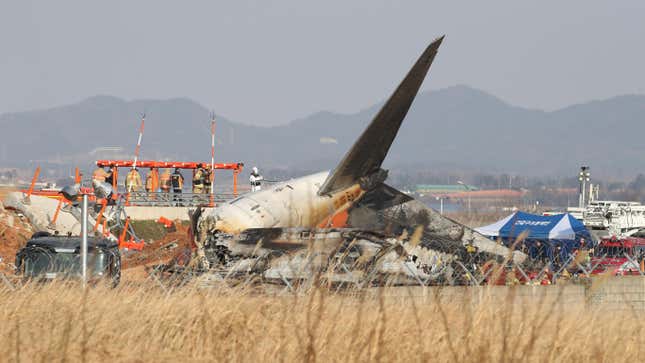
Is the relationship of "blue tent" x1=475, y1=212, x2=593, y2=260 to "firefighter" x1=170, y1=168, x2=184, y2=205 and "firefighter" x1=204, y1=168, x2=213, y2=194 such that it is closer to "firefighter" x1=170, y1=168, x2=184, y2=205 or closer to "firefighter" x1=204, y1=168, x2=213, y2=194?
"firefighter" x1=204, y1=168, x2=213, y2=194

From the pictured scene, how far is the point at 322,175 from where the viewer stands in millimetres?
30281

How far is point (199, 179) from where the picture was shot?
53344 millimetres

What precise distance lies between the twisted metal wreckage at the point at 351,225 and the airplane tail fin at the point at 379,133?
0.09ft

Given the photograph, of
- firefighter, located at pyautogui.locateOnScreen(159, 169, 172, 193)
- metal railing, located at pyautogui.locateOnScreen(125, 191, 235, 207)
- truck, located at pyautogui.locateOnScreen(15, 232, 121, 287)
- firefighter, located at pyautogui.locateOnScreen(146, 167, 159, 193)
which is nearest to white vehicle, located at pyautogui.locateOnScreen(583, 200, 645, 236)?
metal railing, located at pyautogui.locateOnScreen(125, 191, 235, 207)

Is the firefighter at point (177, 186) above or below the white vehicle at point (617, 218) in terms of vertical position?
above

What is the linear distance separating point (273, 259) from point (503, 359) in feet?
40.2

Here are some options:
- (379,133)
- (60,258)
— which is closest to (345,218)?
(379,133)

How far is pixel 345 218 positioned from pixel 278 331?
17671mm

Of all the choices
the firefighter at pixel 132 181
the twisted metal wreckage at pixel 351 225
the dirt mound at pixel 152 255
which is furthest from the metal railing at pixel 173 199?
the twisted metal wreckage at pixel 351 225

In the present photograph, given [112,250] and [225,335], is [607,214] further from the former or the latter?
[225,335]

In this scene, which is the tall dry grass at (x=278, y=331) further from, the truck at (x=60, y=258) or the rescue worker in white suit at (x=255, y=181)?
the rescue worker in white suit at (x=255, y=181)

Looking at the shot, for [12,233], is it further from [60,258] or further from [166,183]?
[166,183]

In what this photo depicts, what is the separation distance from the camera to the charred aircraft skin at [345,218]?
23.3 meters

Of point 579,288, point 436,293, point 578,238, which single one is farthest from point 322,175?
point 436,293
